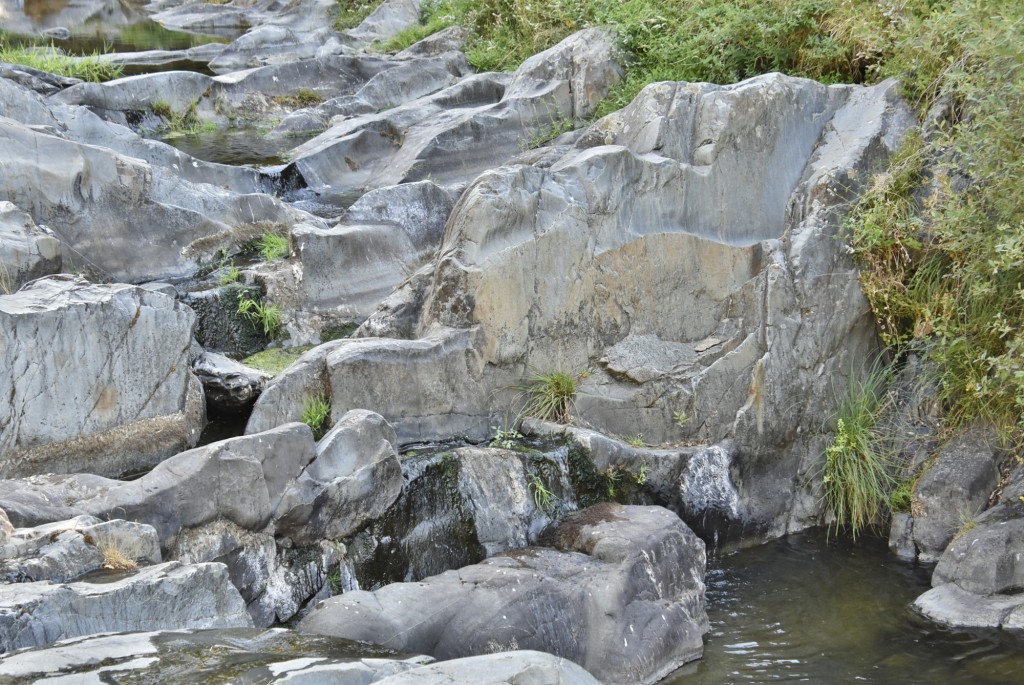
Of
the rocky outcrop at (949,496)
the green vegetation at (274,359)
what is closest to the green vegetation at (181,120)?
the green vegetation at (274,359)

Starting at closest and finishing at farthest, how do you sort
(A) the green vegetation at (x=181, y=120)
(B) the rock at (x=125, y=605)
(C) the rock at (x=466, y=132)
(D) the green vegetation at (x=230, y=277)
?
(B) the rock at (x=125, y=605) → (D) the green vegetation at (x=230, y=277) → (C) the rock at (x=466, y=132) → (A) the green vegetation at (x=181, y=120)

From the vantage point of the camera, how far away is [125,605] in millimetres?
5328

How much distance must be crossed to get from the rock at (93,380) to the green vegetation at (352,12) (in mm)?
14602

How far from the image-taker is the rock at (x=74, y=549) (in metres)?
5.54

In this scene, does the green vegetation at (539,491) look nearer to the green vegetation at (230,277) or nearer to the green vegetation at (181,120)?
the green vegetation at (230,277)

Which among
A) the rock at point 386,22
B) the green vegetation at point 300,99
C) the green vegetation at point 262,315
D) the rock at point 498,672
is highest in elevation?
the rock at point 386,22

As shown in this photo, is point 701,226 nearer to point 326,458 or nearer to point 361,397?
point 361,397

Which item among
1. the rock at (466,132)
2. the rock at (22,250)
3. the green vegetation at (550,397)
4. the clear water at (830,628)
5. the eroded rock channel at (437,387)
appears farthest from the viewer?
the rock at (466,132)

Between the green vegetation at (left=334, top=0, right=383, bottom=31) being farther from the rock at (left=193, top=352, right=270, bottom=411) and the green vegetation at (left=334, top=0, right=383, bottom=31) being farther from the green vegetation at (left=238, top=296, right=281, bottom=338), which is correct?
the rock at (left=193, top=352, right=270, bottom=411)

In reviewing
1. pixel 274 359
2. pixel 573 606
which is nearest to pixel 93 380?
pixel 274 359

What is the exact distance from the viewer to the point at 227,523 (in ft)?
22.0

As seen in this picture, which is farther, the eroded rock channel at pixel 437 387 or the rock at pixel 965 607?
the rock at pixel 965 607

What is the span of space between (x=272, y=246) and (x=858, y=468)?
5358mm

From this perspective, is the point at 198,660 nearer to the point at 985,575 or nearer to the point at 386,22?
the point at 985,575
